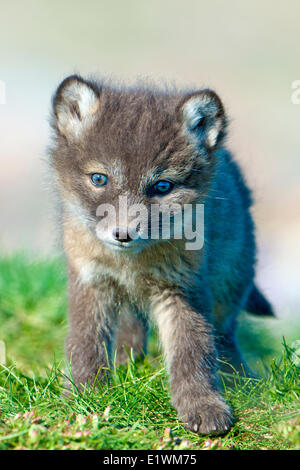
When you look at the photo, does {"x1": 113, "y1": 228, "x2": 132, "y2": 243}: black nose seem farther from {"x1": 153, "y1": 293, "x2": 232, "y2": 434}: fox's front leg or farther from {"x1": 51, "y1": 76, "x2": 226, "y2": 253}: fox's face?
{"x1": 153, "y1": 293, "x2": 232, "y2": 434}: fox's front leg

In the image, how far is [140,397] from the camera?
3756 millimetres

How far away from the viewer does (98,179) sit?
3.71 m

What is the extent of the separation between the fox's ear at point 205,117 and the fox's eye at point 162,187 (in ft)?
1.27

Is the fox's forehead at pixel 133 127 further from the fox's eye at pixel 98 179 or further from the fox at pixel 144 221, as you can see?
the fox's eye at pixel 98 179

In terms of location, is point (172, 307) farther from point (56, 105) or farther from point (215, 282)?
point (56, 105)

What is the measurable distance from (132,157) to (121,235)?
472 mm

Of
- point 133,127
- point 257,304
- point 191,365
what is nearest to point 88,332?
point 191,365

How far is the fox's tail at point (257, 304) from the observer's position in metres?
5.68

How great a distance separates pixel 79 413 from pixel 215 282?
158 centimetres

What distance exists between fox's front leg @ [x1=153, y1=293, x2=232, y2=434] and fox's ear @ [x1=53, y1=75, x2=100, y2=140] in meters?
1.23

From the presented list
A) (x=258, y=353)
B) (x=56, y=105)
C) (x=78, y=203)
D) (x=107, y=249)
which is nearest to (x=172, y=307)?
(x=107, y=249)

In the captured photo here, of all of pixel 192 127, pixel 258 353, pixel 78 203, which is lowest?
pixel 258 353

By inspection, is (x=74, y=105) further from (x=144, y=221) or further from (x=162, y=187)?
(x=144, y=221)

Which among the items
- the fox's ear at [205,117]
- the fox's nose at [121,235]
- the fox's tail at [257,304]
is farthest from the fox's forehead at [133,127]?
the fox's tail at [257,304]
